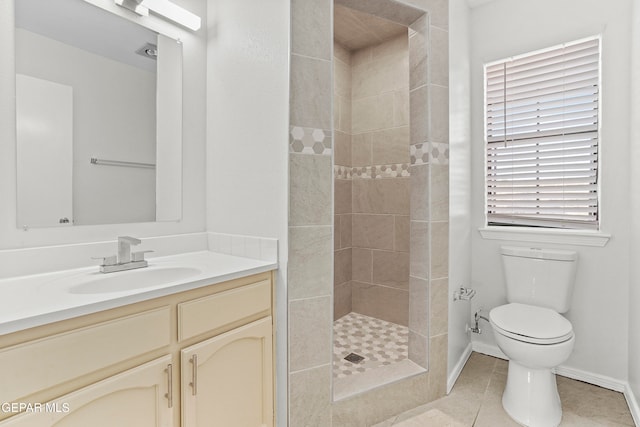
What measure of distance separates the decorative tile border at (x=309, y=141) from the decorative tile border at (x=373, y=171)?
1149 mm

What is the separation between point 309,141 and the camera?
147cm

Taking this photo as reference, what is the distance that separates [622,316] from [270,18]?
2.55 metres

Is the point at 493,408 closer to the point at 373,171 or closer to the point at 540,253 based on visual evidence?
the point at 540,253

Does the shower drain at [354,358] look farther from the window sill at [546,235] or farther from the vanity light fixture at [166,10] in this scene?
the vanity light fixture at [166,10]

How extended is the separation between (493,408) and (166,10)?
2744mm

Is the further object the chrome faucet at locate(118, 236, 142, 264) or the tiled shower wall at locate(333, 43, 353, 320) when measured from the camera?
the tiled shower wall at locate(333, 43, 353, 320)

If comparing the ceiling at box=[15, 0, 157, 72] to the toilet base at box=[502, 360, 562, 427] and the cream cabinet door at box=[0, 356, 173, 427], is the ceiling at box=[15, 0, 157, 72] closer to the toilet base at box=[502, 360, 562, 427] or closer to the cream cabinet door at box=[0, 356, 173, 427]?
the cream cabinet door at box=[0, 356, 173, 427]

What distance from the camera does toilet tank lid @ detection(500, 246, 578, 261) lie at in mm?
1959

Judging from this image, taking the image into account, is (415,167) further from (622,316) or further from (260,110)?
(622,316)

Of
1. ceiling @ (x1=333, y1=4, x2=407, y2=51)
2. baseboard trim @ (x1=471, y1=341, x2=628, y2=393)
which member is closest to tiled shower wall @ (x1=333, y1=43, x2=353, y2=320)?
ceiling @ (x1=333, y1=4, x2=407, y2=51)

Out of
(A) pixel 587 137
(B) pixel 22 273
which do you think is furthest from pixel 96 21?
(A) pixel 587 137

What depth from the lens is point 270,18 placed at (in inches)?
59.2

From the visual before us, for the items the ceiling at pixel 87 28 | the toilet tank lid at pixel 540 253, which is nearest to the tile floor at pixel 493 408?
the toilet tank lid at pixel 540 253

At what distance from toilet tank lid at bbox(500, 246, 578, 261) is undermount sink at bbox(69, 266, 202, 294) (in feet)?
6.29
